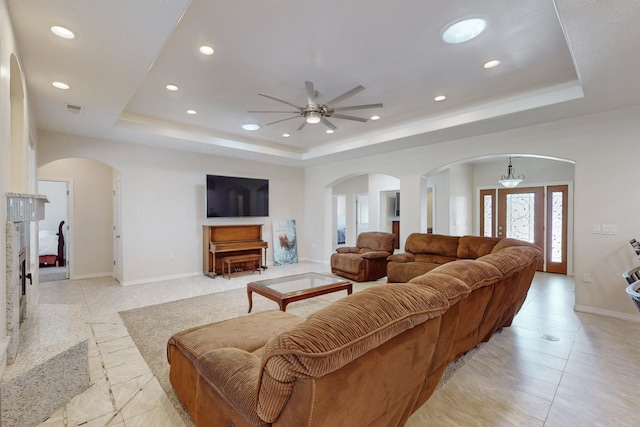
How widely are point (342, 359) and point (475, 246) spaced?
4.67m

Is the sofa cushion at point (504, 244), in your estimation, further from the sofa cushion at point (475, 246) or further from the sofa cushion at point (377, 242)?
the sofa cushion at point (377, 242)

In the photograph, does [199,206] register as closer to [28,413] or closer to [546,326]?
[28,413]

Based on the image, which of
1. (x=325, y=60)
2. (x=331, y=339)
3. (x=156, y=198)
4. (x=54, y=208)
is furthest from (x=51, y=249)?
(x=331, y=339)

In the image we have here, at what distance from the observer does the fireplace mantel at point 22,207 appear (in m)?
2.03

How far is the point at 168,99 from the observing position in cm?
412

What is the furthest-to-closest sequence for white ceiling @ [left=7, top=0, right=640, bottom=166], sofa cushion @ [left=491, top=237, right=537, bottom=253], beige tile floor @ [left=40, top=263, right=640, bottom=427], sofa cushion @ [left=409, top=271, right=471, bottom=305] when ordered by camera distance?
sofa cushion @ [left=491, top=237, right=537, bottom=253]
white ceiling @ [left=7, top=0, right=640, bottom=166]
beige tile floor @ [left=40, top=263, right=640, bottom=427]
sofa cushion @ [left=409, top=271, right=471, bottom=305]

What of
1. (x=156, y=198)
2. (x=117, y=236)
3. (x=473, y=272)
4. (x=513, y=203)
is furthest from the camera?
(x=513, y=203)

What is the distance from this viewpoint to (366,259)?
5.84 m

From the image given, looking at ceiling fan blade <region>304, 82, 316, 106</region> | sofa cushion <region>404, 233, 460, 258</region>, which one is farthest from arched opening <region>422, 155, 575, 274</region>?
ceiling fan blade <region>304, 82, 316, 106</region>

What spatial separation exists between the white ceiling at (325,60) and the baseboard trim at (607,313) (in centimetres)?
262

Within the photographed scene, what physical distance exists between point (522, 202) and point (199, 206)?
24.9ft

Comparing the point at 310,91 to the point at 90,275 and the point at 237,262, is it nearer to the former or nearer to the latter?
the point at 237,262

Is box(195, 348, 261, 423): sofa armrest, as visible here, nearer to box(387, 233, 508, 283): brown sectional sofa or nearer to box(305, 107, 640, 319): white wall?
box(387, 233, 508, 283): brown sectional sofa

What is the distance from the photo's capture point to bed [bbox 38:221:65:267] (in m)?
6.84
